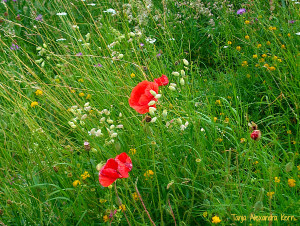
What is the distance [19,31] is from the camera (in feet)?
10.7

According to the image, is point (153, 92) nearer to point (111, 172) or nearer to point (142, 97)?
point (142, 97)

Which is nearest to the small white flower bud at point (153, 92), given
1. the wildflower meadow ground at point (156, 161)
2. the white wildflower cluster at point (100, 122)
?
the wildflower meadow ground at point (156, 161)

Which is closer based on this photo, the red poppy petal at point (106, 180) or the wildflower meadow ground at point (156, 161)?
the red poppy petal at point (106, 180)

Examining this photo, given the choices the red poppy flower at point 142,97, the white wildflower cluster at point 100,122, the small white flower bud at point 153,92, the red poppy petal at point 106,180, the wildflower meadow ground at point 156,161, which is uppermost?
the small white flower bud at point 153,92

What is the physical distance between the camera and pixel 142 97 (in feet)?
4.37

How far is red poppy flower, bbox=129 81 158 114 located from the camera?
1320 millimetres

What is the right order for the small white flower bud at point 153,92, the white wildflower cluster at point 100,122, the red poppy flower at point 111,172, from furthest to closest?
the white wildflower cluster at point 100,122 → the small white flower bud at point 153,92 → the red poppy flower at point 111,172

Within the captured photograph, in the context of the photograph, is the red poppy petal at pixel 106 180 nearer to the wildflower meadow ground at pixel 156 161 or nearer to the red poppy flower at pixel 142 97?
the wildflower meadow ground at pixel 156 161

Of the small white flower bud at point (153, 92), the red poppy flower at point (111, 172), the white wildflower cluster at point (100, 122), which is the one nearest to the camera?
the red poppy flower at point (111, 172)

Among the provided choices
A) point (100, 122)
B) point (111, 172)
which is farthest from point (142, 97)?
point (111, 172)

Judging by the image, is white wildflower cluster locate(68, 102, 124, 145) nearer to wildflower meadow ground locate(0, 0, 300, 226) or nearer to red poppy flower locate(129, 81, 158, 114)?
wildflower meadow ground locate(0, 0, 300, 226)

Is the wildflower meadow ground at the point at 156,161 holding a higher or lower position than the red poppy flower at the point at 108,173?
lower

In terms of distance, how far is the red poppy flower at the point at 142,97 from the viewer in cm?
132

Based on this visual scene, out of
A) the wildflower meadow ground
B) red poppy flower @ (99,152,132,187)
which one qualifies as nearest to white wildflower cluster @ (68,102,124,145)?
the wildflower meadow ground
